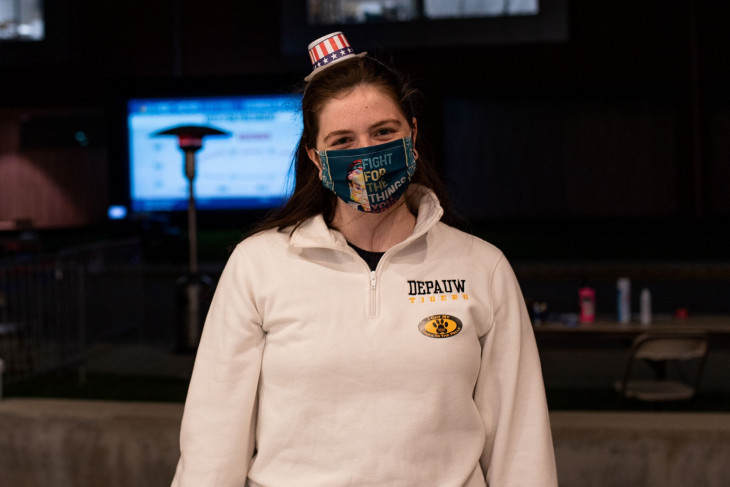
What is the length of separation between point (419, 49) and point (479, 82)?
3.25 feet

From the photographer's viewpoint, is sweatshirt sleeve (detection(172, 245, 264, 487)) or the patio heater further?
the patio heater

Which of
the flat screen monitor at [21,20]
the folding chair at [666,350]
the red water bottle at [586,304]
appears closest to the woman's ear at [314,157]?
the folding chair at [666,350]

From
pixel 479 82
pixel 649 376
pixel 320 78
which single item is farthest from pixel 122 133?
pixel 320 78

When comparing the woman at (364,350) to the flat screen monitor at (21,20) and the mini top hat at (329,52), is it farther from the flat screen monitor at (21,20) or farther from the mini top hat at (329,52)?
the flat screen monitor at (21,20)

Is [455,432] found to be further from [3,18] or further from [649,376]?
[3,18]

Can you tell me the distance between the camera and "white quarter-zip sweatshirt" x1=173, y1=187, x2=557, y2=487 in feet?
5.44

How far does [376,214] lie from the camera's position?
5.98ft

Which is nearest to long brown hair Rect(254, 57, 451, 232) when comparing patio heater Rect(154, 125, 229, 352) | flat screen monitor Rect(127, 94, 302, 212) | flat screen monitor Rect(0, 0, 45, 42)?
patio heater Rect(154, 125, 229, 352)

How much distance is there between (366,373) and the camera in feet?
5.43

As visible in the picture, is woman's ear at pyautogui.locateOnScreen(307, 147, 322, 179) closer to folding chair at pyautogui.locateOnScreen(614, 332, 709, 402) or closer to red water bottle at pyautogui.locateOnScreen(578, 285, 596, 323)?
folding chair at pyautogui.locateOnScreen(614, 332, 709, 402)

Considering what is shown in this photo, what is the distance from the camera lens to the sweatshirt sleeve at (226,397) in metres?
1.71

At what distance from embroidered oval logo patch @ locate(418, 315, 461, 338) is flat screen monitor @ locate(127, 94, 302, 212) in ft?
32.5

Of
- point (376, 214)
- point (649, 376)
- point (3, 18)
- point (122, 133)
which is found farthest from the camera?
point (3, 18)

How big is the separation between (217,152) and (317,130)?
1008 centimetres
